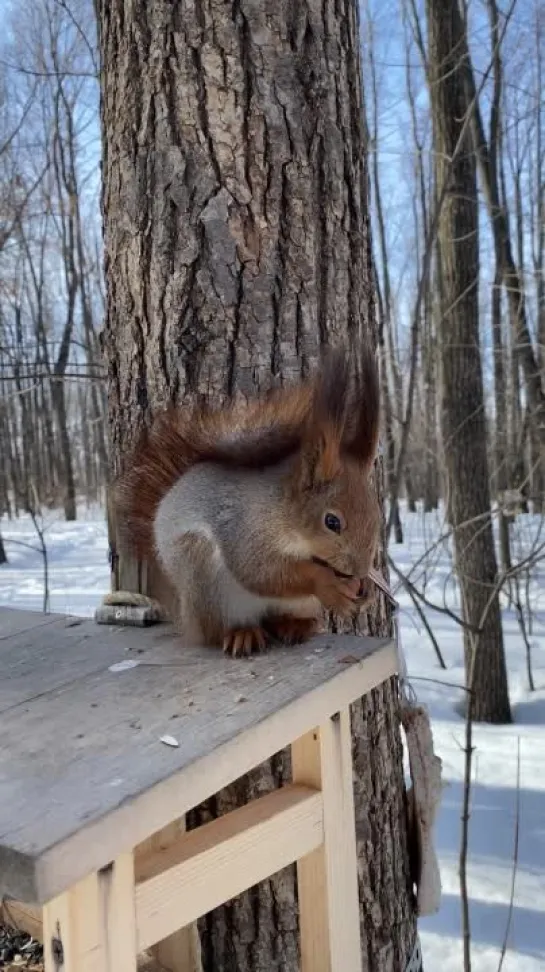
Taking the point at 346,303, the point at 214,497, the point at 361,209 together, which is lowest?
the point at 214,497

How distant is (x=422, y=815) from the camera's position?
137cm

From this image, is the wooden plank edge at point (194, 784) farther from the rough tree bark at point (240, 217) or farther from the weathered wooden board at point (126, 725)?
the rough tree bark at point (240, 217)

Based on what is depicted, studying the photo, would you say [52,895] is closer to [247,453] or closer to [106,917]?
[106,917]

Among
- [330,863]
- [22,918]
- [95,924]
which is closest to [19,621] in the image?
[22,918]

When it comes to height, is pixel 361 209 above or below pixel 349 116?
below

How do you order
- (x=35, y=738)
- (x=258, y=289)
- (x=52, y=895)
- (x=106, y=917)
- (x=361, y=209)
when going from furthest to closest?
(x=361, y=209) → (x=258, y=289) → (x=35, y=738) → (x=106, y=917) → (x=52, y=895)

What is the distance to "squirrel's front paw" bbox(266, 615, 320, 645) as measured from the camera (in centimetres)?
104

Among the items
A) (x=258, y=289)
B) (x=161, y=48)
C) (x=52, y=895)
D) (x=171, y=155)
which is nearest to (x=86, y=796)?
(x=52, y=895)

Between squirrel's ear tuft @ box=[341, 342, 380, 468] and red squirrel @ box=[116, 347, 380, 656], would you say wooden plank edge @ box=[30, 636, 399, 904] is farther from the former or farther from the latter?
squirrel's ear tuft @ box=[341, 342, 380, 468]

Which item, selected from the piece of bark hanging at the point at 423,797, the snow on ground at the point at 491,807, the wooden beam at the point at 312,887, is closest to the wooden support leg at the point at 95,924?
the wooden beam at the point at 312,887

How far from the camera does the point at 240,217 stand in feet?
4.15

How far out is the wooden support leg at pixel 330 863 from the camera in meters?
0.92

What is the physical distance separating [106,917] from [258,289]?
932 millimetres

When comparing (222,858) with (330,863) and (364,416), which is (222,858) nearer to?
(330,863)
